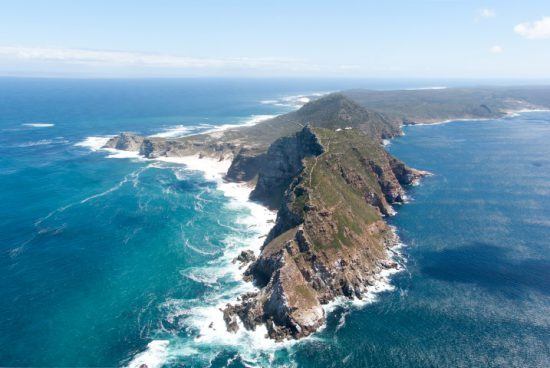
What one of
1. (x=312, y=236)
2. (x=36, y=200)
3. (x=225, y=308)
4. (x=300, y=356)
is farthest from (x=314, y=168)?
(x=36, y=200)

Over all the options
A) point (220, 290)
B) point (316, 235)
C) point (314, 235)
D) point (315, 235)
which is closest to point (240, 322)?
point (220, 290)

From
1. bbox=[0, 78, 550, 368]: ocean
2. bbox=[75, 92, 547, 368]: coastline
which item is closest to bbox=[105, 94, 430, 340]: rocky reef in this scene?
bbox=[75, 92, 547, 368]: coastline

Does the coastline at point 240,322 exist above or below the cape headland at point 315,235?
below

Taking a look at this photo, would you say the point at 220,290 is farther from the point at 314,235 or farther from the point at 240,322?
the point at 314,235

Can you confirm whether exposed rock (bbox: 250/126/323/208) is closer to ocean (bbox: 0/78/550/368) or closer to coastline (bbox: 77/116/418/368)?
ocean (bbox: 0/78/550/368)

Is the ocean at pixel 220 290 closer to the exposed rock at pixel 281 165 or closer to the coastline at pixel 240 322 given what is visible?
the coastline at pixel 240 322

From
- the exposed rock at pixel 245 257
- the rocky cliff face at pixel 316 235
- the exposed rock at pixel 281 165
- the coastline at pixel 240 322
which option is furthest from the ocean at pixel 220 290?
the exposed rock at pixel 281 165

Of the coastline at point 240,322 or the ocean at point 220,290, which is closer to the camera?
the ocean at point 220,290

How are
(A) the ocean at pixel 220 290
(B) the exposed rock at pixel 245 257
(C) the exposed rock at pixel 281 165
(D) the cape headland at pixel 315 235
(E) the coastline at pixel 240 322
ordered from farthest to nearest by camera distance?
1. (C) the exposed rock at pixel 281 165
2. (B) the exposed rock at pixel 245 257
3. (D) the cape headland at pixel 315 235
4. (E) the coastline at pixel 240 322
5. (A) the ocean at pixel 220 290

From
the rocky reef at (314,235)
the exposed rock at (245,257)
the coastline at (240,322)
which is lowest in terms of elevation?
the coastline at (240,322)
